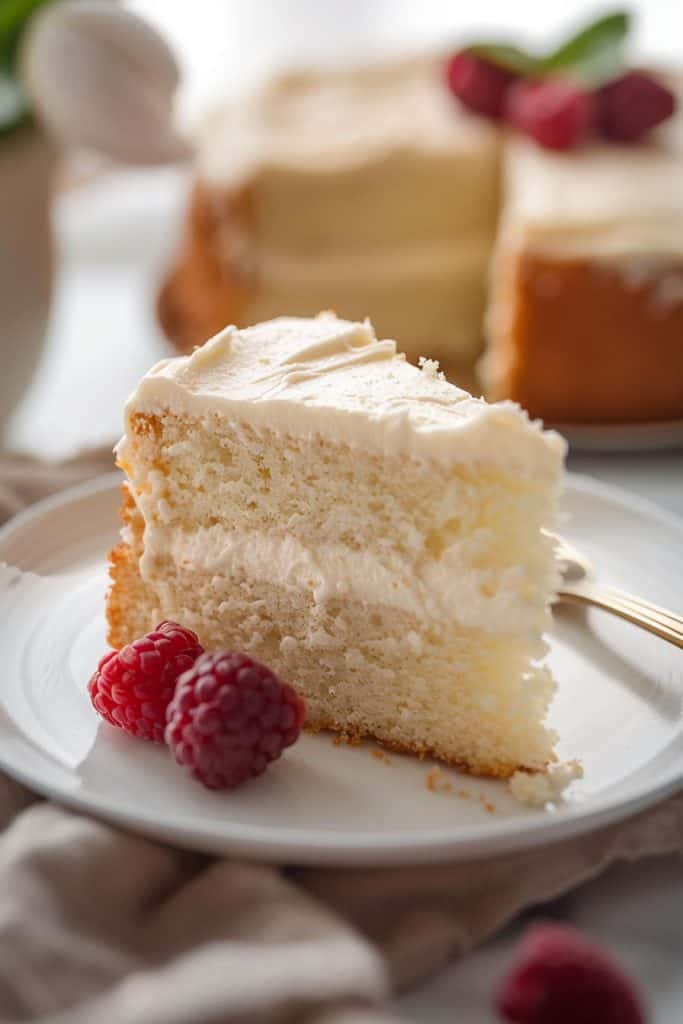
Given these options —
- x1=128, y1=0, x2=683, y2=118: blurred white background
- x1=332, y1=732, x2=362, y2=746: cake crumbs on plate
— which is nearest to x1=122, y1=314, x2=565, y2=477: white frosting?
x1=332, y1=732, x2=362, y2=746: cake crumbs on plate

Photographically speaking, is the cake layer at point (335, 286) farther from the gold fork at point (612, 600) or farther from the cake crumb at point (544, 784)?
the cake crumb at point (544, 784)

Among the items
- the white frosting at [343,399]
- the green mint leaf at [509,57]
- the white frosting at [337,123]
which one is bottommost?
the white frosting at [337,123]

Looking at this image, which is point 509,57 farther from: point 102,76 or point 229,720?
point 229,720

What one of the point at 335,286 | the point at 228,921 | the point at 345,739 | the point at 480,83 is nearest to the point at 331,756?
the point at 345,739

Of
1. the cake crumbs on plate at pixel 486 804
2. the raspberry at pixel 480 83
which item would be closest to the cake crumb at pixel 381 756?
the cake crumbs on plate at pixel 486 804

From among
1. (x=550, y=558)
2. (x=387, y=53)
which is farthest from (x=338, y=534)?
(x=387, y=53)

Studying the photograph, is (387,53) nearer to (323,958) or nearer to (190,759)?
(190,759)
